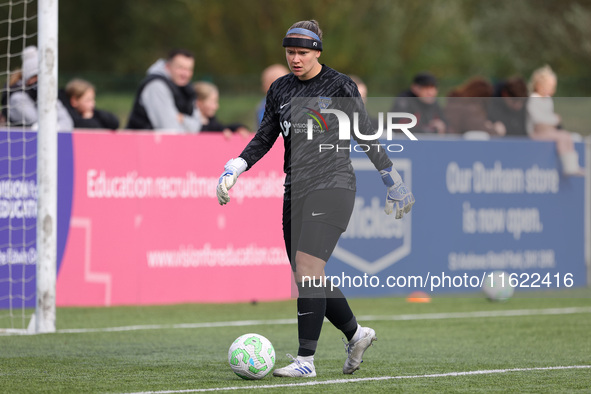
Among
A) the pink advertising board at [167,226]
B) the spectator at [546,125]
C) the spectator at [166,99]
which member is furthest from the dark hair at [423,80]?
the spectator at [166,99]

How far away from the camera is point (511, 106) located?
13.8 meters

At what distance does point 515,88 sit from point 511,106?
0.23 m

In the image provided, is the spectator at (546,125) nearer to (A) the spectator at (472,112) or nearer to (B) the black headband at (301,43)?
(A) the spectator at (472,112)

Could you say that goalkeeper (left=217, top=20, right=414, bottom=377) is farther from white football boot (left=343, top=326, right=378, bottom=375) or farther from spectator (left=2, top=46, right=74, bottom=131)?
spectator (left=2, top=46, right=74, bottom=131)

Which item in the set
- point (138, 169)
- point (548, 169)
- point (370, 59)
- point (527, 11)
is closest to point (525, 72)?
point (527, 11)

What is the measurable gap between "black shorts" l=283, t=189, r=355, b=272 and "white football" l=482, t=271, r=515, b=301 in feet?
19.6

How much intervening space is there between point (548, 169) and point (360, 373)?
7.35m

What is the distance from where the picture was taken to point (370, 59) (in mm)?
37438

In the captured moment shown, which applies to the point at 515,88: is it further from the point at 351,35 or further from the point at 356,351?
the point at 351,35

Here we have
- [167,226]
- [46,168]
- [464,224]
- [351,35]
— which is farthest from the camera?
[351,35]

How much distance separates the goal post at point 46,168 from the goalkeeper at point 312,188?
2.99 metres

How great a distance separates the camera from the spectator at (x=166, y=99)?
39.4 feet

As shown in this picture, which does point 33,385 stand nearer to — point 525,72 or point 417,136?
point 417,136

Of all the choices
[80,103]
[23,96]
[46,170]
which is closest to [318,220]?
[46,170]
